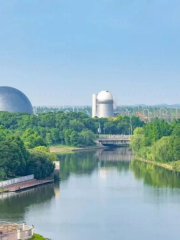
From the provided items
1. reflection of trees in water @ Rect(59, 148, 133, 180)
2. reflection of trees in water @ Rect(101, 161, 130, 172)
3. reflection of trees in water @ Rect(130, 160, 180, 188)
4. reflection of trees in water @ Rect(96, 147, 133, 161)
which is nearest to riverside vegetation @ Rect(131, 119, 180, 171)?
reflection of trees in water @ Rect(130, 160, 180, 188)

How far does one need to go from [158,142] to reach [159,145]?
1.77 meters

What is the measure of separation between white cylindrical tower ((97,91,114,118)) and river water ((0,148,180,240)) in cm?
6760

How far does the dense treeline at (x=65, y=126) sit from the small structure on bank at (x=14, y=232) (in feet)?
174

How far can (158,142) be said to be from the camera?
66500mm

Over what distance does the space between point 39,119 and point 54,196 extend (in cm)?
5546

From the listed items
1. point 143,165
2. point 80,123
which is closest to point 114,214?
point 143,165

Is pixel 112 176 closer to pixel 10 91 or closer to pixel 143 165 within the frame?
pixel 143 165

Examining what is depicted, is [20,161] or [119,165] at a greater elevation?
[20,161]

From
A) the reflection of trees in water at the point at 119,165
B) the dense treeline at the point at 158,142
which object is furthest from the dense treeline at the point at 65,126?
the reflection of trees in water at the point at 119,165

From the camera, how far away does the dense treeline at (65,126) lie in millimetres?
90562

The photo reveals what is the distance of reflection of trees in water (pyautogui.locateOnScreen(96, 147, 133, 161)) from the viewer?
74.2 m

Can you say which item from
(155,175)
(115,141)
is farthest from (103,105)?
(155,175)

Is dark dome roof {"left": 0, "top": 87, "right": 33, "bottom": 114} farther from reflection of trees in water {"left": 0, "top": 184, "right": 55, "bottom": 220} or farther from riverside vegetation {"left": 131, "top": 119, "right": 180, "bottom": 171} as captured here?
reflection of trees in water {"left": 0, "top": 184, "right": 55, "bottom": 220}

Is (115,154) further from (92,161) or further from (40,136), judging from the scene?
(40,136)
